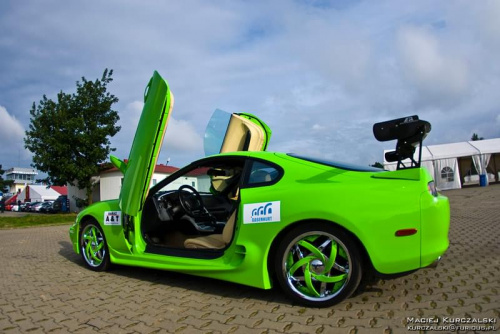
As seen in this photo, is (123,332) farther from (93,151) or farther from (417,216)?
(93,151)

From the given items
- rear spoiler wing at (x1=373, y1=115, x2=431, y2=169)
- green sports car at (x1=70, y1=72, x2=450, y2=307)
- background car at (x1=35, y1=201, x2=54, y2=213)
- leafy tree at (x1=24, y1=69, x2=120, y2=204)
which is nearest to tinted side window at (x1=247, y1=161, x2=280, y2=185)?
green sports car at (x1=70, y1=72, x2=450, y2=307)

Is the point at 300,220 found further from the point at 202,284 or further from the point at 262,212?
the point at 202,284

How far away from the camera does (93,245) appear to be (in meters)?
4.44

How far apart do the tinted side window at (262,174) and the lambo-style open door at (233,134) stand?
192 centimetres

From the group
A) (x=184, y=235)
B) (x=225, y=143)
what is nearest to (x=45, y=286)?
(x=184, y=235)

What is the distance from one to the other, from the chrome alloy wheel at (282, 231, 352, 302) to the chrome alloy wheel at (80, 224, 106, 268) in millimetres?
2597

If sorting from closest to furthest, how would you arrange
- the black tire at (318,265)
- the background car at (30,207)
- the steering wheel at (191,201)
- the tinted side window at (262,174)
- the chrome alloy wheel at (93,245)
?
1. the black tire at (318,265)
2. the tinted side window at (262,174)
3. the steering wheel at (191,201)
4. the chrome alloy wheel at (93,245)
5. the background car at (30,207)

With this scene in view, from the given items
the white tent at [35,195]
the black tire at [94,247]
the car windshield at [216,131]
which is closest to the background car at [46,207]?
the white tent at [35,195]

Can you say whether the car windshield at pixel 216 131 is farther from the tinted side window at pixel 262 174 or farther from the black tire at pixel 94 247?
the tinted side window at pixel 262 174

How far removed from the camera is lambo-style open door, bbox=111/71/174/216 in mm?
3588

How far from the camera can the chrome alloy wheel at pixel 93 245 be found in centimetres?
430

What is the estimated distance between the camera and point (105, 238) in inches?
165

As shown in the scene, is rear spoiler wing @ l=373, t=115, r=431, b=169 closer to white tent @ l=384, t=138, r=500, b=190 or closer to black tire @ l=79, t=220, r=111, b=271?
black tire @ l=79, t=220, r=111, b=271

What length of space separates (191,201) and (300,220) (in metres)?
2.02
